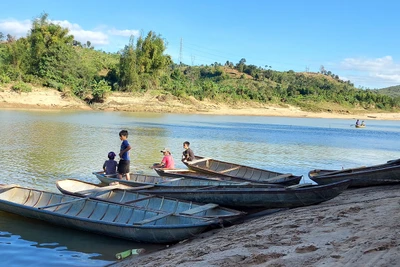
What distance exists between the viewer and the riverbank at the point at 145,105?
151 ft

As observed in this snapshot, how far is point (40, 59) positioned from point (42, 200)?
49.3 m

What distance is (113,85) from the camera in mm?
57250

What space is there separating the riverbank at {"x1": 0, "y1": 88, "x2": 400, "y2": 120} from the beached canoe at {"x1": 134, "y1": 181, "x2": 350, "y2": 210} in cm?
4069

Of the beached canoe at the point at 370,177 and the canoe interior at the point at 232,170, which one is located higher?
the beached canoe at the point at 370,177

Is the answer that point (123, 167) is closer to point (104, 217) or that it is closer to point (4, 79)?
point (104, 217)

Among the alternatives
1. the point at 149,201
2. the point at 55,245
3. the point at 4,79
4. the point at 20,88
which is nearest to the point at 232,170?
the point at 149,201

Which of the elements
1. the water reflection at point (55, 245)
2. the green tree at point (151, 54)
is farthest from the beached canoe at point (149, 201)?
the green tree at point (151, 54)

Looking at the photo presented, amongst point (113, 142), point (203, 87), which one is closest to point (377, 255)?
point (113, 142)

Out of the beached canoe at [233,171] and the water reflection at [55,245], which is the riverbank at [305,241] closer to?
the water reflection at [55,245]

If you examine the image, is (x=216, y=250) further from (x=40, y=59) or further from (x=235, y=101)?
(x=235, y=101)

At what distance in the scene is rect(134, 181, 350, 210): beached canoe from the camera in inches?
301

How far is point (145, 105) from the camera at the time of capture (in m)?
53.8

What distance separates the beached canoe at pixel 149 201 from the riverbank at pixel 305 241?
55 centimetres

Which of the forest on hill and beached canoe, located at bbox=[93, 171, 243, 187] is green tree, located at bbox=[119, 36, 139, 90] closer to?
Result: the forest on hill
